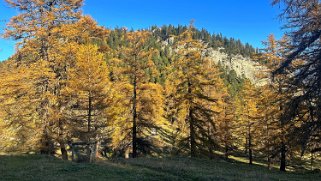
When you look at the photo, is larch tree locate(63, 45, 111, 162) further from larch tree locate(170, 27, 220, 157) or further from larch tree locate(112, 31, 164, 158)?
larch tree locate(170, 27, 220, 157)

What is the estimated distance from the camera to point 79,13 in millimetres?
22656

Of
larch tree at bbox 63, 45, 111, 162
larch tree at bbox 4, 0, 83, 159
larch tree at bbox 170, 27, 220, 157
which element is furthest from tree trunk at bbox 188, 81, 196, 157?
larch tree at bbox 4, 0, 83, 159

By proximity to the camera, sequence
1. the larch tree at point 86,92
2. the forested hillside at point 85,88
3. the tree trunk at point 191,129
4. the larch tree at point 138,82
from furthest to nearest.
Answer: the tree trunk at point 191,129
the larch tree at point 138,82
the larch tree at point 86,92
the forested hillside at point 85,88

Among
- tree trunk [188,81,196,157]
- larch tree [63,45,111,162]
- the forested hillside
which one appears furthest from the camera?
tree trunk [188,81,196,157]

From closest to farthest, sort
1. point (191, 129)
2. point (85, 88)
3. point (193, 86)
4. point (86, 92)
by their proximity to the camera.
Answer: point (85, 88)
point (86, 92)
point (191, 129)
point (193, 86)

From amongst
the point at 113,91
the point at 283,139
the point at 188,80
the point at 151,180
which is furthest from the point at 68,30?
the point at 283,139

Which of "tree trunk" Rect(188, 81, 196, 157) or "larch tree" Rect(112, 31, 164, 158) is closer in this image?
"larch tree" Rect(112, 31, 164, 158)

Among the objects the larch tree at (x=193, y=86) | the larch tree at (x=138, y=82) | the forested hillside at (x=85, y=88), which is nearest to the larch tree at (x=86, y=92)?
the forested hillside at (x=85, y=88)

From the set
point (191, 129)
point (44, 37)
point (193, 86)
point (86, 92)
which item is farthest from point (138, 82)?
point (44, 37)

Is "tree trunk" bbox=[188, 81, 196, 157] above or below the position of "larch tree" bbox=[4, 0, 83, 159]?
below

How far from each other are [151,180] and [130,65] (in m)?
16.5

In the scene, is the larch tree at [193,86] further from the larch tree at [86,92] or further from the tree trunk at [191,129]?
the larch tree at [86,92]

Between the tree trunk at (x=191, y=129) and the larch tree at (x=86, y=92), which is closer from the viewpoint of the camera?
the larch tree at (x=86, y=92)

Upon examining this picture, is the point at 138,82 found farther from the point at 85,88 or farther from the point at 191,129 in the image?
the point at 191,129
